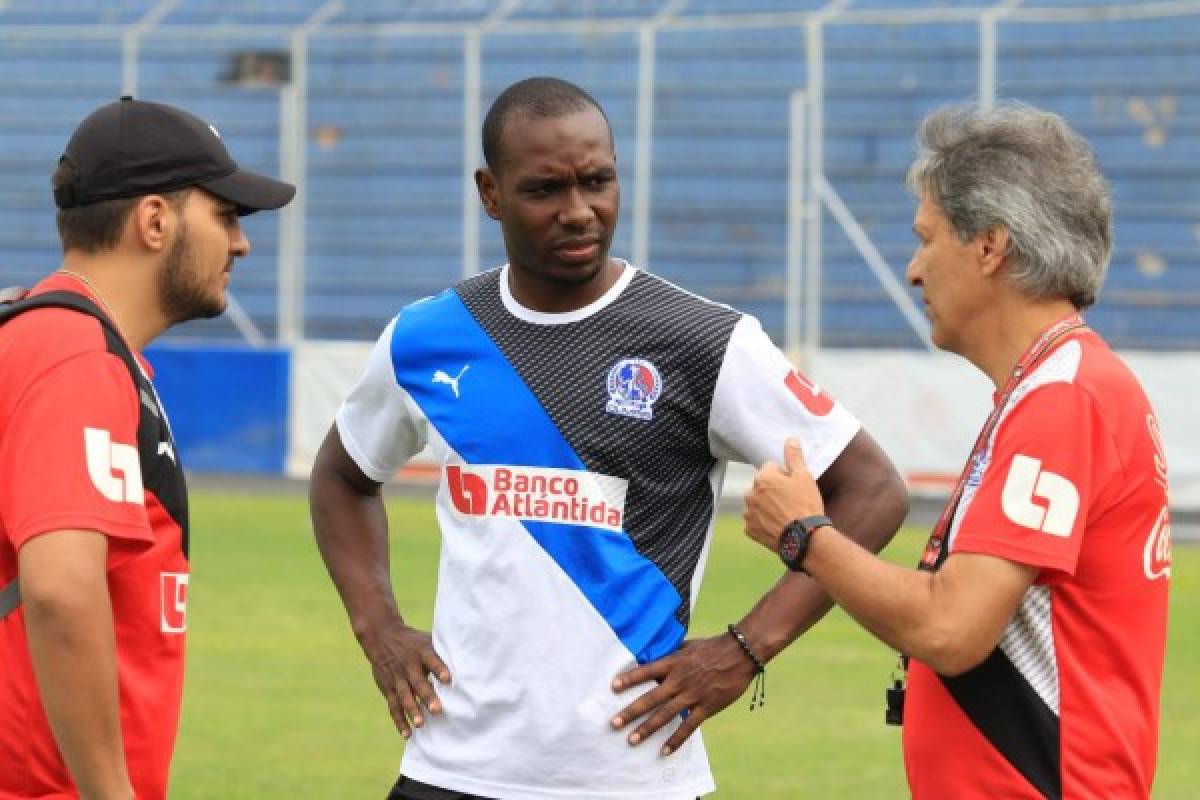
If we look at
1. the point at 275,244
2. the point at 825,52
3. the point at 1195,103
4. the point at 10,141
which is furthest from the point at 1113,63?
the point at 10,141

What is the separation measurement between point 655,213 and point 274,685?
54.0ft

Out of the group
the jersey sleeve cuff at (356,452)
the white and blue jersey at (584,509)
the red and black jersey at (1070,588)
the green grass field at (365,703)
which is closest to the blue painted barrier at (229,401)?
the green grass field at (365,703)

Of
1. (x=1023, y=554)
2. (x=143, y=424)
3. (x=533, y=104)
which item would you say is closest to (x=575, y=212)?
(x=533, y=104)

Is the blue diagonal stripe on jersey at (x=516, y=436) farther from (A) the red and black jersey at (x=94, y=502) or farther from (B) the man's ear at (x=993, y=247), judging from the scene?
(B) the man's ear at (x=993, y=247)

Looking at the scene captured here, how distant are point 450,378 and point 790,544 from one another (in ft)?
3.62

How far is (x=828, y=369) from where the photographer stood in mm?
23438

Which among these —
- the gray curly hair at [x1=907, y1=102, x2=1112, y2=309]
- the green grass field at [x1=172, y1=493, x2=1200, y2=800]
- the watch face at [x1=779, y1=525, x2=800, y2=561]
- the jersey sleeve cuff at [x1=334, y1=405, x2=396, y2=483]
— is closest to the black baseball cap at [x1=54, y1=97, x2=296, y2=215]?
the jersey sleeve cuff at [x1=334, y1=405, x2=396, y2=483]

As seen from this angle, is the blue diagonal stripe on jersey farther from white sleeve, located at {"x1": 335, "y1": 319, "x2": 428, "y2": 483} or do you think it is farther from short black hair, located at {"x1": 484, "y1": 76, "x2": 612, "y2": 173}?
short black hair, located at {"x1": 484, "y1": 76, "x2": 612, "y2": 173}

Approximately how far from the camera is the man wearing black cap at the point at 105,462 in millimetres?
3684

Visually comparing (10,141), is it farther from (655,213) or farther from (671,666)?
(671,666)

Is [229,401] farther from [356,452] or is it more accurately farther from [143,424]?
[143,424]

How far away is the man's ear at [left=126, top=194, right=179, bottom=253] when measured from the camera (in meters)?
4.03

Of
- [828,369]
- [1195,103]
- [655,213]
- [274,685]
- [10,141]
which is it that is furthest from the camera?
[10,141]

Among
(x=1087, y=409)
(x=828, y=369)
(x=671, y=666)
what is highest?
(x=1087, y=409)
